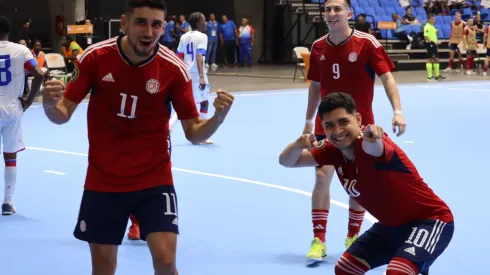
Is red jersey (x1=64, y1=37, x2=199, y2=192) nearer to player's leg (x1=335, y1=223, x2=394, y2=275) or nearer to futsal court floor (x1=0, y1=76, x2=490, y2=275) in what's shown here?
player's leg (x1=335, y1=223, x2=394, y2=275)

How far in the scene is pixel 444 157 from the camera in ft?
35.2

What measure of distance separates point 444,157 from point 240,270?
5535mm

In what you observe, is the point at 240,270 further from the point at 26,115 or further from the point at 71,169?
the point at 26,115

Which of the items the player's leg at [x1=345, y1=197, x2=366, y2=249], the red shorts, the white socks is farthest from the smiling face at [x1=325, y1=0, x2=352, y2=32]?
the white socks

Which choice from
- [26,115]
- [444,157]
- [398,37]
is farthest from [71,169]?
[398,37]

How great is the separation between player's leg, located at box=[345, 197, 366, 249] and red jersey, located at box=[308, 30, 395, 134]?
641 mm

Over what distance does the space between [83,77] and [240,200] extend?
4.25 metres

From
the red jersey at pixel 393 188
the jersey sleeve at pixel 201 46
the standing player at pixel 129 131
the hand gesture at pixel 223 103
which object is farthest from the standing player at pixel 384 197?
A: the jersey sleeve at pixel 201 46

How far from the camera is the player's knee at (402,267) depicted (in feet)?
13.5

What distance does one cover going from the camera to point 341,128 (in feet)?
14.2

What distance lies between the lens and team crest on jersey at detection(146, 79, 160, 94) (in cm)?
418

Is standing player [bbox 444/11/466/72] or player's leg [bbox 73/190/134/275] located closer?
player's leg [bbox 73/190/134/275]

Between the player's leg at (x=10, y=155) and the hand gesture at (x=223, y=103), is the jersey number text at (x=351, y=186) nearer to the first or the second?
the hand gesture at (x=223, y=103)

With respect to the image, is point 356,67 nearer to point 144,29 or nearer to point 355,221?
point 355,221
